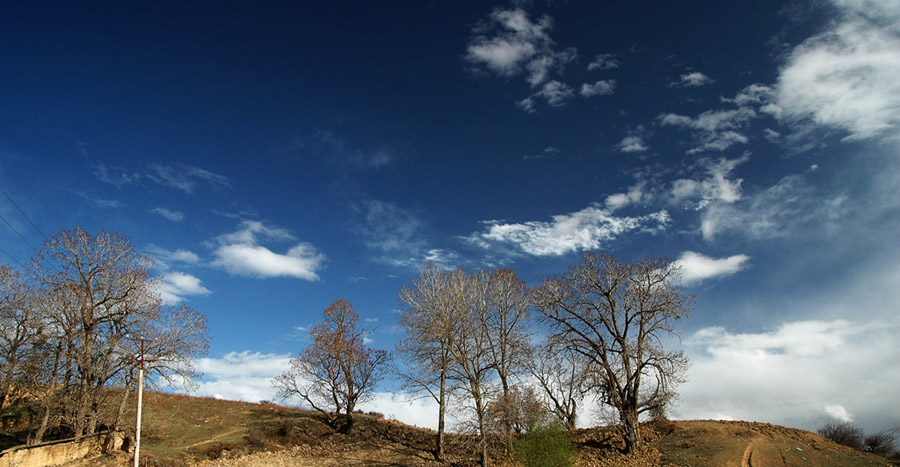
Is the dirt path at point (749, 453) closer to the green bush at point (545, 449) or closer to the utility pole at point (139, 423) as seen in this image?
the green bush at point (545, 449)

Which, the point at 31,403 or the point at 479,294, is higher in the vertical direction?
the point at 479,294

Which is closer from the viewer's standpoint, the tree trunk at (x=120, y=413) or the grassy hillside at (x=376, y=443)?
the grassy hillside at (x=376, y=443)

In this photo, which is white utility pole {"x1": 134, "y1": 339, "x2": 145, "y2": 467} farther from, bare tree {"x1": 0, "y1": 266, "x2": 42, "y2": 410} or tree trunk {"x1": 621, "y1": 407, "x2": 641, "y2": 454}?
tree trunk {"x1": 621, "y1": 407, "x2": 641, "y2": 454}

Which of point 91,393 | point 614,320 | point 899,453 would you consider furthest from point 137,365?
point 899,453

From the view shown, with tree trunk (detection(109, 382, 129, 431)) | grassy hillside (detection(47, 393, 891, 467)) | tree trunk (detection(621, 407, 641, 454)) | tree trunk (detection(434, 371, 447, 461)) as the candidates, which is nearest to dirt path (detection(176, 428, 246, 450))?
grassy hillside (detection(47, 393, 891, 467))

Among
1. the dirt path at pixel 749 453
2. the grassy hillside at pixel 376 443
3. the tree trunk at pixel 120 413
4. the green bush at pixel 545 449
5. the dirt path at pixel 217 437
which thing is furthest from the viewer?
the dirt path at pixel 217 437

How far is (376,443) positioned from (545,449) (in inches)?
525

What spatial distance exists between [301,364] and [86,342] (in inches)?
482

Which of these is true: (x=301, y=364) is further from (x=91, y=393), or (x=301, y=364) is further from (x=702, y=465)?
(x=702, y=465)

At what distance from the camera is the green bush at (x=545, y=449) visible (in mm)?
20453

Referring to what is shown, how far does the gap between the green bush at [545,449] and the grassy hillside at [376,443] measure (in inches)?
128

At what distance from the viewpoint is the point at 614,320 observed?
83.6 feet

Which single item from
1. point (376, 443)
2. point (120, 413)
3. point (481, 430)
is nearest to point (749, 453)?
point (481, 430)

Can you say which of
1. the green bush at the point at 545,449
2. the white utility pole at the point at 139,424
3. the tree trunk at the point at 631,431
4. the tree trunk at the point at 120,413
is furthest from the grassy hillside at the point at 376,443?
the green bush at the point at 545,449
